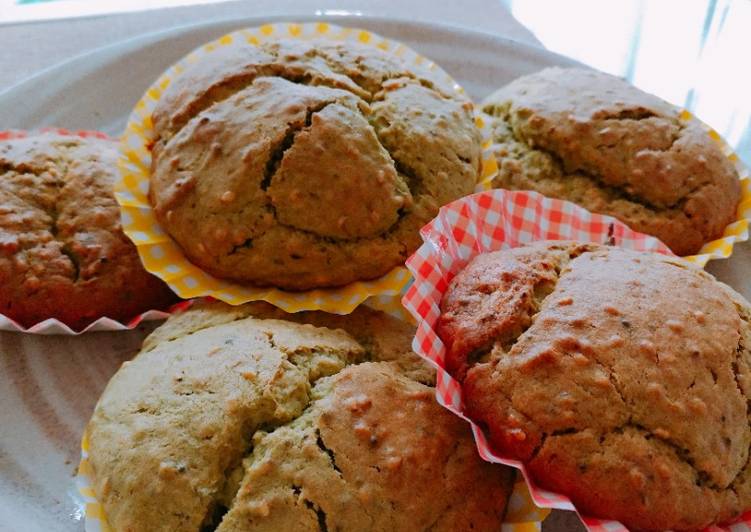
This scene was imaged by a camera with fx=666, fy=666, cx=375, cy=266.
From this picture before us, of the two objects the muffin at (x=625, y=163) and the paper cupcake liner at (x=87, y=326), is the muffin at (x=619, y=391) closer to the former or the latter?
the muffin at (x=625, y=163)

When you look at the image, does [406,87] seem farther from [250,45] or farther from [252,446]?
[252,446]

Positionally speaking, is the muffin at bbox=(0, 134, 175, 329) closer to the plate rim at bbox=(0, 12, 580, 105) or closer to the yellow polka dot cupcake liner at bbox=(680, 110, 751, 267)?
the plate rim at bbox=(0, 12, 580, 105)

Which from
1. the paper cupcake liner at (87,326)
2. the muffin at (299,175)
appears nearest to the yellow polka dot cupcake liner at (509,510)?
the paper cupcake liner at (87,326)

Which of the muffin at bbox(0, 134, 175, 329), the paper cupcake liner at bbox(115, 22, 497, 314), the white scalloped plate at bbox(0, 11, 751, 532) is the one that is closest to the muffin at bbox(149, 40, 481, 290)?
the paper cupcake liner at bbox(115, 22, 497, 314)

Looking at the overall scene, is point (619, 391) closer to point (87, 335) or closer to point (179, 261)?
point (179, 261)

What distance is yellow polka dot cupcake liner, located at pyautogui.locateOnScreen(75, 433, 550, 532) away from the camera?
55.7 inches

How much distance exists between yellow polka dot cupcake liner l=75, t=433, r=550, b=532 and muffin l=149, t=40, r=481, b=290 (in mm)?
602

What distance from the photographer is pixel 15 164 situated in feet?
6.74

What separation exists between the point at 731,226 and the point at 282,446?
166 centimetres

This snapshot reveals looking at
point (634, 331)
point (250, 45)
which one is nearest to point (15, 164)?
point (250, 45)

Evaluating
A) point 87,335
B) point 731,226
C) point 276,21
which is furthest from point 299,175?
point 276,21

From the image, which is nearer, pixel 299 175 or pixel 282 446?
pixel 282 446

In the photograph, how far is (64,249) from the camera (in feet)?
6.39

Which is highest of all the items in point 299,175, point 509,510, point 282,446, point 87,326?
point 299,175
